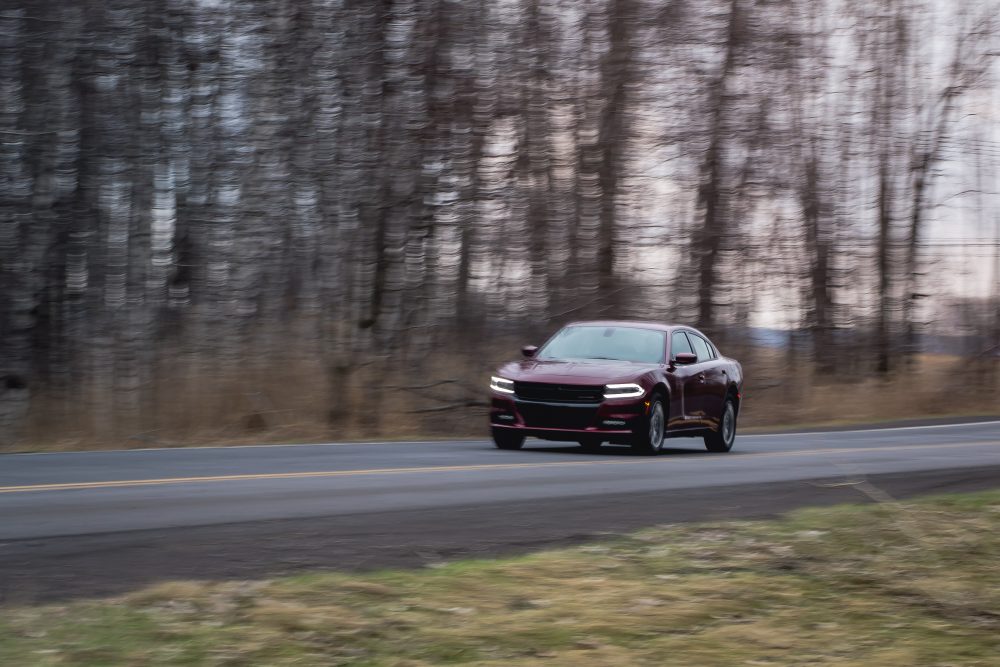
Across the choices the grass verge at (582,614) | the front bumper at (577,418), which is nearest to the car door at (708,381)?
the front bumper at (577,418)

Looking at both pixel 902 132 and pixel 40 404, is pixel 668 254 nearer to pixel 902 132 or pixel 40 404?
pixel 902 132

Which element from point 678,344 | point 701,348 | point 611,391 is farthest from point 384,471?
point 701,348

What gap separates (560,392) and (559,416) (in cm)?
28

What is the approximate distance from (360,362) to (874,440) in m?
8.85

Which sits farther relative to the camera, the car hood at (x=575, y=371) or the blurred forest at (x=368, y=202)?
the blurred forest at (x=368, y=202)

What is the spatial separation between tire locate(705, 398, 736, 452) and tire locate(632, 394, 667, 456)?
145 centimetres

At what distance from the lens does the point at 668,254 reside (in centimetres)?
3269

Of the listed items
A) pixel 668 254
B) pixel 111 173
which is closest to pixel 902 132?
pixel 668 254

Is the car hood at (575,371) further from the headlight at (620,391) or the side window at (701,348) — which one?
the side window at (701,348)

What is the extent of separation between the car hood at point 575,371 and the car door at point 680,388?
0.49 metres

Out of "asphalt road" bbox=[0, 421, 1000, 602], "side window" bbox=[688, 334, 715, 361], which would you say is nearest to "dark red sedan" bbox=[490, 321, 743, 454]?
"side window" bbox=[688, 334, 715, 361]

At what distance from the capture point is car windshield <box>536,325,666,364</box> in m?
19.3

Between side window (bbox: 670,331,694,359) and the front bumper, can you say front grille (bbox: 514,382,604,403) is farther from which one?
side window (bbox: 670,331,694,359)

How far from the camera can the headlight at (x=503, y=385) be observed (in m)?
18.6
